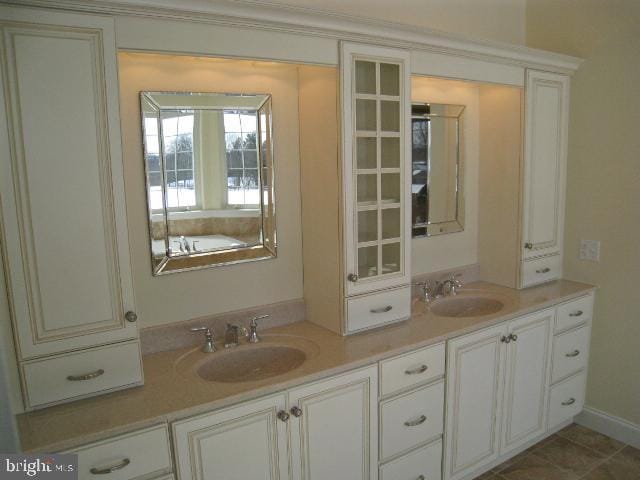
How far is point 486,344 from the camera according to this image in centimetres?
237

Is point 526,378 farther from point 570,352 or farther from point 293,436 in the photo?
point 293,436

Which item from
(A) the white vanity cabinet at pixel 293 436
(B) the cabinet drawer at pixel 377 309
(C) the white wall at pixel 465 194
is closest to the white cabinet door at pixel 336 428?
(A) the white vanity cabinet at pixel 293 436

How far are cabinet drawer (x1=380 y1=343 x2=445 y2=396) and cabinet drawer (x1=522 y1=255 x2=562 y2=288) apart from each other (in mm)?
975

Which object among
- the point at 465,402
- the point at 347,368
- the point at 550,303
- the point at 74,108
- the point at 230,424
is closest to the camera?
the point at 74,108

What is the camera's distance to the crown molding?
155 centimetres

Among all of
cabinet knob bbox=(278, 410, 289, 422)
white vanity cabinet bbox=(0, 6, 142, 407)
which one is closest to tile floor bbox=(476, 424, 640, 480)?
cabinet knob bbox=(278, 410, 289, 422)

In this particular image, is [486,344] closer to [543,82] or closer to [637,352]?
[637,352]

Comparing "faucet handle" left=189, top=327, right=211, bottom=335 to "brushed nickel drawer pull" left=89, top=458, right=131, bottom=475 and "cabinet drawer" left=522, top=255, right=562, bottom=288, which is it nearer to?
"brushed nickel drawer pull" left=89, top=458, right=131, bottom=475

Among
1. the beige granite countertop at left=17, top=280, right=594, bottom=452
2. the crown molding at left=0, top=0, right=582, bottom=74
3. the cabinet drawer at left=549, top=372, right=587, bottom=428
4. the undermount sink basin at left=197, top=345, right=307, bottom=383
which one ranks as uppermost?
the crown molding at left=0, top=0, right=582, bottom=74

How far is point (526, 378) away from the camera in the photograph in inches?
103

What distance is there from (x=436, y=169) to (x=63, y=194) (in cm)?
196

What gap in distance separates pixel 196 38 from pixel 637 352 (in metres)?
2.77

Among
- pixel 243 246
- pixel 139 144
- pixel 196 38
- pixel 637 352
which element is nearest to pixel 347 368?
pixel 243 246

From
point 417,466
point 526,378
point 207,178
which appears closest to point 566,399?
point 526,378
